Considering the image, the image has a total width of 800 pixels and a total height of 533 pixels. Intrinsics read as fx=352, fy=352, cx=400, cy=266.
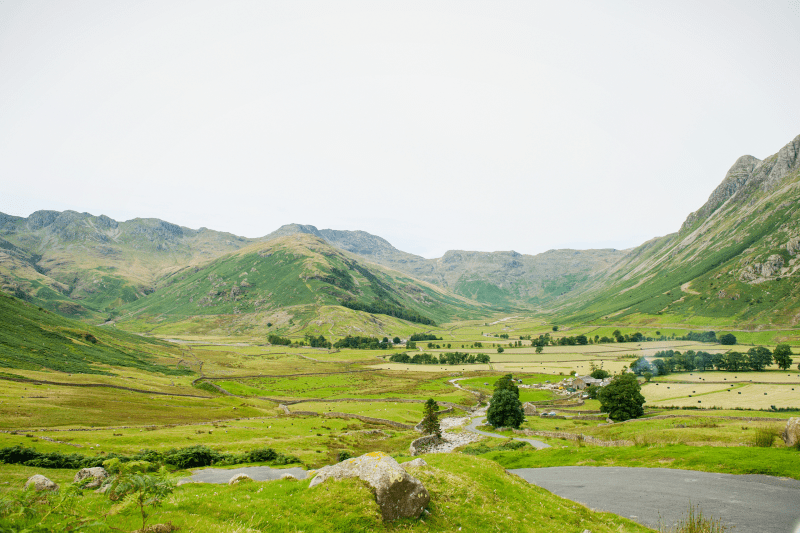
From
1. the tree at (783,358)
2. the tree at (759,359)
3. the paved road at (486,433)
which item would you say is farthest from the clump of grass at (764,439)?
the tree at (759,359)

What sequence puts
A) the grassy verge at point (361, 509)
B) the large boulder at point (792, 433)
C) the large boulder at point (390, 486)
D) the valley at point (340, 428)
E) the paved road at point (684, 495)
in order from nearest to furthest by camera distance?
the grassy verge at point (361, 509), the valley at point (340, 428), the large boulder at point (390, 486), the paved road at point (684, 495), the large boulder at point (792, 433)

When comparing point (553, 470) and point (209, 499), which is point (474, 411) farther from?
point (209, 499)

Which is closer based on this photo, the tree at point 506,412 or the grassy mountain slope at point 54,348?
the tree at point 506,412

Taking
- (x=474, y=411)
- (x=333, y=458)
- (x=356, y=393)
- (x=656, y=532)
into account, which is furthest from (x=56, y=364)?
(x=656, y=532)

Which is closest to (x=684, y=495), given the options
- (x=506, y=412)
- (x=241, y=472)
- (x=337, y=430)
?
(x=241, y=472)

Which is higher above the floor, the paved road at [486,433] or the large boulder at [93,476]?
the large boulder at [93,476]

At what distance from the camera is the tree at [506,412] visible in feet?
271

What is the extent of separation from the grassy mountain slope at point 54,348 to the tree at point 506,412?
12134cm

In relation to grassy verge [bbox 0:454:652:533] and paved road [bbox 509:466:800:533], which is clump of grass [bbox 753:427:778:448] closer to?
paved road [bbox 509:466:800:533]

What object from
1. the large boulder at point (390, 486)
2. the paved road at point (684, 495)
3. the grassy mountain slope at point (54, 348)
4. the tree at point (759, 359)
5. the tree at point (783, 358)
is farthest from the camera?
the tree at point (759, 359)

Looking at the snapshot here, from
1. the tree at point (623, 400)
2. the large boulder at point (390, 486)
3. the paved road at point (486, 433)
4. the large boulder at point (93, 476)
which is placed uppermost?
the large boulder at point (390, 486)

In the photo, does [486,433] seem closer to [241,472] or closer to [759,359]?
[241,472]

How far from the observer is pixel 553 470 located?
42.6m

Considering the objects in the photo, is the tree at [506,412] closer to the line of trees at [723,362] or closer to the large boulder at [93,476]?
the large boulder at [93,476]
